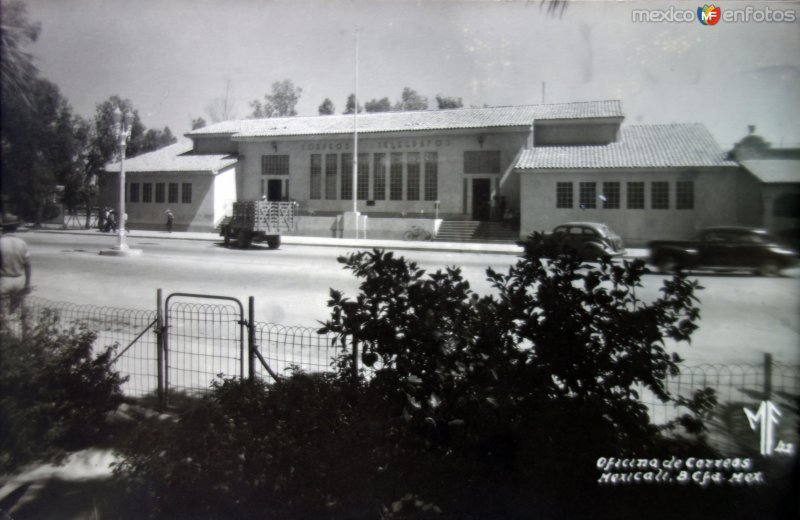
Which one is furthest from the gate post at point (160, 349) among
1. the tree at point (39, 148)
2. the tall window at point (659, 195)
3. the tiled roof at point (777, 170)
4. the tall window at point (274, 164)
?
the tiled roof at point (777, 170)

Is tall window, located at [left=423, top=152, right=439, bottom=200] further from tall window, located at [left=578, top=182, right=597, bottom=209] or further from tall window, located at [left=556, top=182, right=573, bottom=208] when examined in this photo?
tall window, located at [left=578, top=182, right=597, bottom=209]

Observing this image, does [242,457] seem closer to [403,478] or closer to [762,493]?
[403,478]

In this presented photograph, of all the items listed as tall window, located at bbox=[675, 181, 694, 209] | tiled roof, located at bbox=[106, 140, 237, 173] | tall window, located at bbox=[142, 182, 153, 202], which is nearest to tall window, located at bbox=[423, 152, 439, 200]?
tiled roof, located at bbox=[106, 140, 237, 173]

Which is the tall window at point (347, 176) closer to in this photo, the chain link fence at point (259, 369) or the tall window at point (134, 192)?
the chain link fence at point (259, 369)

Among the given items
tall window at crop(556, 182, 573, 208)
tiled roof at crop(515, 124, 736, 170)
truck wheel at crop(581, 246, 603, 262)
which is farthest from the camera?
tall window at crop(556, 182, 573, 208)

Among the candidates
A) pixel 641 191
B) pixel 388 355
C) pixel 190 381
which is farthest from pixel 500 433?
pixel 190 381

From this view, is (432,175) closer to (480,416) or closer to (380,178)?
(380,178)
